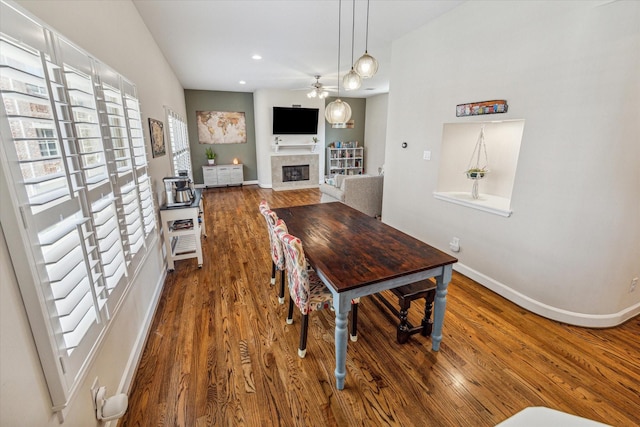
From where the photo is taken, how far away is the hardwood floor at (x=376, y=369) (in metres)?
1.60

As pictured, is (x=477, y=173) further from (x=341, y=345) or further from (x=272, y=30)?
(x=272, y=30)

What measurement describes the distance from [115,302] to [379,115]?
8.83m

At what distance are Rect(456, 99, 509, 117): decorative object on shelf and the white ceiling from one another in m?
1.02

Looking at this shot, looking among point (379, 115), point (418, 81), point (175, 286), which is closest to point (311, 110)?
point (379, 115)

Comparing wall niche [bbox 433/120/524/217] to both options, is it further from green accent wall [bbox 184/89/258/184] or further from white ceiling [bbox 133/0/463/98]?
green accent wall [bbox 184/89/258/184]

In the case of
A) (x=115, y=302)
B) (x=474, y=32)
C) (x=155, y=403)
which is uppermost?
(x=474, y=32)

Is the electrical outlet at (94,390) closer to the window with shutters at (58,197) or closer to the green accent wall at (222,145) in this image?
the window with shutters at (58,197)

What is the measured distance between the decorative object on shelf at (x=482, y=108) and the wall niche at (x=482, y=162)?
224 millimetres

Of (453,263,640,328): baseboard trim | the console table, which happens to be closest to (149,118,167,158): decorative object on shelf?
(453,263,640,328): baseboard trim

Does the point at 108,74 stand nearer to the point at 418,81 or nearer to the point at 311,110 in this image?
the point at 418,81

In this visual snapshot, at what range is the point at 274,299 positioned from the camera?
271cm

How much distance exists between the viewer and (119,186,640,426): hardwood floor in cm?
160

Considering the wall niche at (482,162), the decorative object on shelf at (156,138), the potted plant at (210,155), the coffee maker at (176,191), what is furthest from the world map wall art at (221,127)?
the wall niche at (482,162)

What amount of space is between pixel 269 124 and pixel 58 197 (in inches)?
284
